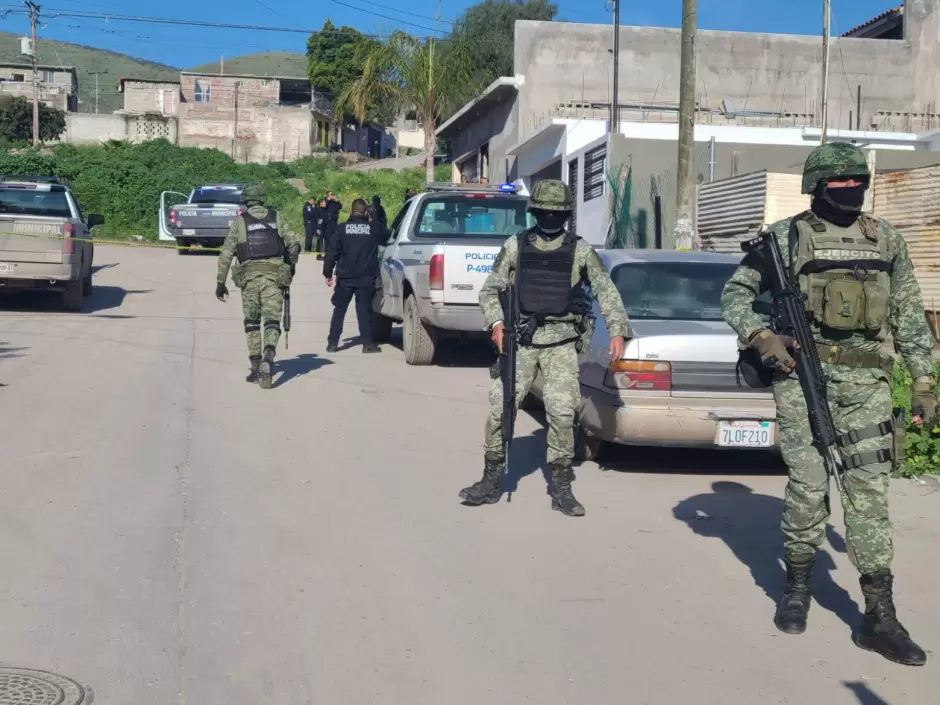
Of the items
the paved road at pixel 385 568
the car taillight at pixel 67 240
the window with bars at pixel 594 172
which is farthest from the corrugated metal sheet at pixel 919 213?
the car taillight at pixel 67 240

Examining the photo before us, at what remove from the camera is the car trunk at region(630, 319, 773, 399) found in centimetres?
726

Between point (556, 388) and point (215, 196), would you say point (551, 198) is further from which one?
point (215, 196)

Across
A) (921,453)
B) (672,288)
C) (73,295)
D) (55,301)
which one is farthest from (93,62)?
(921,453)

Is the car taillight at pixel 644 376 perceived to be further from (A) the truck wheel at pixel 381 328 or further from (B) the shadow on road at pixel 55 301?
(B) the shadow on road at pixel 55 301

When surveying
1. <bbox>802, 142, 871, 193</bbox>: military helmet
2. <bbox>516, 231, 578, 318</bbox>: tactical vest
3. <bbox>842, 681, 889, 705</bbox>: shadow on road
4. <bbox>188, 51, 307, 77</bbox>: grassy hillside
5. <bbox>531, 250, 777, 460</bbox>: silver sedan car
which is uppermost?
<bbox>188, 51, 307, 77</bbox>: grassy hillside

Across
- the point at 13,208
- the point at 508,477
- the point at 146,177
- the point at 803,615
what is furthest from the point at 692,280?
the point at 146,177

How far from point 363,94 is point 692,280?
28.1 meters

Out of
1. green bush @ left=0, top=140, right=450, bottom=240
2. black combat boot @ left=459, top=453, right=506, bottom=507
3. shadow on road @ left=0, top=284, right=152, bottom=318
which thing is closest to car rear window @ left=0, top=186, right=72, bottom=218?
shadow on road @ left=0, top=284, right=152, bottom=318

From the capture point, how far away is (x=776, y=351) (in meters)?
4.62

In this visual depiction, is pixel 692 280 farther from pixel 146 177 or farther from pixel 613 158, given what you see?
pixel 146 177

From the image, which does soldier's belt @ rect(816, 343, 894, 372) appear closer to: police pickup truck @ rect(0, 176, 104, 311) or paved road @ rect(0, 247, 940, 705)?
paved road @ rect(0, 247, 940, 705)

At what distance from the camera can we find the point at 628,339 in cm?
709

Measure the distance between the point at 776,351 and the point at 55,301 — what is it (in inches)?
613

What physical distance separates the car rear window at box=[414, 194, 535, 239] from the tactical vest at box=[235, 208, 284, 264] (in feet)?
7.51
